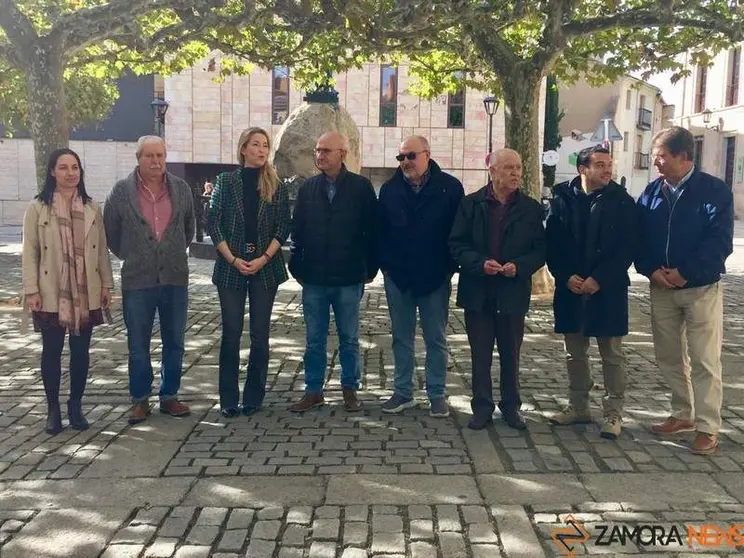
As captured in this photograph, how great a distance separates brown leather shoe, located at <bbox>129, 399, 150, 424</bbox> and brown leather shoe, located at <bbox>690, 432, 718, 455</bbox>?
3.65 metres

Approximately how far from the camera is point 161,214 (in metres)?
5.23

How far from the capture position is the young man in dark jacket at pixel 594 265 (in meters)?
4.72

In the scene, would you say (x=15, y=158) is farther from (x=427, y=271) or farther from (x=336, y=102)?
(x=427, y=271)

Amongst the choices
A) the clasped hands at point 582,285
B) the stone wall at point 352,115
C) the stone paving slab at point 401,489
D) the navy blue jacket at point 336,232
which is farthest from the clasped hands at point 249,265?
the stone wall at point 352,115

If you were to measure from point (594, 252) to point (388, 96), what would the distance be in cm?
2764

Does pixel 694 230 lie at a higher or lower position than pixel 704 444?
higher

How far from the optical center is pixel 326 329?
17.8 ft

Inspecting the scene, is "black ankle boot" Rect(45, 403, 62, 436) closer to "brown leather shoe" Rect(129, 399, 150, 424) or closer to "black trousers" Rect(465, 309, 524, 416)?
"brown leather shoe" Rect(129, 399, 150, 424)

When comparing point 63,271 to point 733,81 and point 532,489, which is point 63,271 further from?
point 733,81

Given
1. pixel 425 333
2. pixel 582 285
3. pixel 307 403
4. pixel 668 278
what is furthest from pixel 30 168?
pixel 668 278

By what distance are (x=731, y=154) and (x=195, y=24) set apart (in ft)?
129

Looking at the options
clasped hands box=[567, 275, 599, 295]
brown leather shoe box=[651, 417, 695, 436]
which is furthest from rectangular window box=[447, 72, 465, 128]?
brown leather shoe box=[651, 417, 695, 436]

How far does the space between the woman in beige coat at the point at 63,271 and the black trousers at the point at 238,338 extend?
0.89 m

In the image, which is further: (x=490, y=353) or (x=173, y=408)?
(x=173, y=408)
